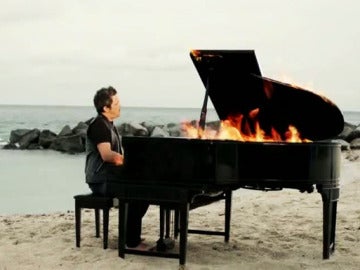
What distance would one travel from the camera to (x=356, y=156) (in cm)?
1866

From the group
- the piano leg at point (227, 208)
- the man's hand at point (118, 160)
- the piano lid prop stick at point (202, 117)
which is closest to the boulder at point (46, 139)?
the piano leg at point (227, 208)

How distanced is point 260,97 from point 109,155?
1.40 meters

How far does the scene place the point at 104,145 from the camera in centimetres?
585

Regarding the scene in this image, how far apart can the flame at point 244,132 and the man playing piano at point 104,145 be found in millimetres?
693

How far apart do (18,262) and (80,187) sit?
6.77 metres

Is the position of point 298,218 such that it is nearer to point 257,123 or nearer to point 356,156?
point 257,123

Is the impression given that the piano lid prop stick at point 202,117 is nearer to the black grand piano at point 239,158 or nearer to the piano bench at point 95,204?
the black grand piano at point 239,158

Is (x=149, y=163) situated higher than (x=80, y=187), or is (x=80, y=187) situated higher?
(x=149, y=163)

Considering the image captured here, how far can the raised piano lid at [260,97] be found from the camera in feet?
19.2

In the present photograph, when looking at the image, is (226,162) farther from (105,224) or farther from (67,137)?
(67,137)

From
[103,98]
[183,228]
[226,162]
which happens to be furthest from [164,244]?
[103,98]

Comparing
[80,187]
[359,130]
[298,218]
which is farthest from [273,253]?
[359,130]

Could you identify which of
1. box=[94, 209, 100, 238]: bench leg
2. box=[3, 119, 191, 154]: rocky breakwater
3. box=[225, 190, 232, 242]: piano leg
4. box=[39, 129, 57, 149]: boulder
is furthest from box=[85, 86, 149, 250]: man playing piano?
box=[39, 129, 57, 149]: boulder

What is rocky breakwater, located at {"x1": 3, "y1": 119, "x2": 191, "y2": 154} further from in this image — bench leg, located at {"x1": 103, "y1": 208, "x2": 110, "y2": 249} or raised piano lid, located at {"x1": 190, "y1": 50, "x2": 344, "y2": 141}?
raised piano lid, located at {"x1": 190, "y1": 50, "x2": 344, "y2": 141}
